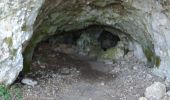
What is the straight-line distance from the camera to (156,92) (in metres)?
4.89

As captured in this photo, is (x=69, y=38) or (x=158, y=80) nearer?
(x=158, y=80)

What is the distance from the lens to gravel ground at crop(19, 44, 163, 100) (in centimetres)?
500

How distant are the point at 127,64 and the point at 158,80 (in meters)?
1.12

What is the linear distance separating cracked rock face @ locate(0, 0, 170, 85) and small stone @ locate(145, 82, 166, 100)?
0.56 meters

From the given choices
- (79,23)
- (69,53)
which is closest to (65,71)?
(79,23)

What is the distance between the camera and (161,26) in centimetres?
527

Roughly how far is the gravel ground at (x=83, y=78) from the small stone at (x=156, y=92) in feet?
0.62

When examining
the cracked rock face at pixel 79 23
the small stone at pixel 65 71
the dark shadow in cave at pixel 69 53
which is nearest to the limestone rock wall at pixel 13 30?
the cracked rock face at pixel 79 23

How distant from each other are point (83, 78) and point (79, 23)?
127 centimetres

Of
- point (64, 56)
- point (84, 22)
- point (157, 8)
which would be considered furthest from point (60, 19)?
point (157, 8)

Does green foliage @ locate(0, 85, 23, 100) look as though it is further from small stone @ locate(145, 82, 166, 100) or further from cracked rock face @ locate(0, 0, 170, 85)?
small stone @ locate(145, 82, 166, 100)

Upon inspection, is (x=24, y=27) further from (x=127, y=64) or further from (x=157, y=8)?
(x=127, y=64)

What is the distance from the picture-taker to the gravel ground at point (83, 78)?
5.00 m

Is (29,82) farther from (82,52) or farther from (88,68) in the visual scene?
(82,52)
